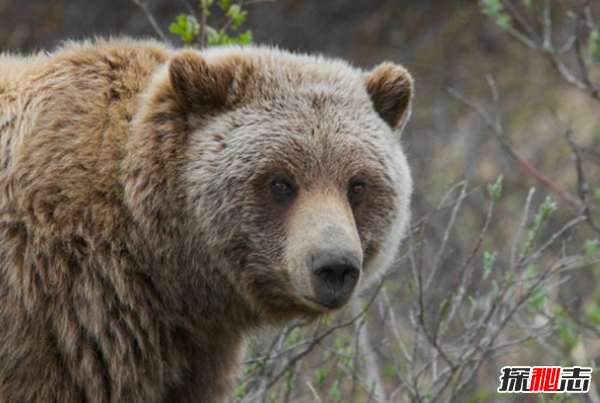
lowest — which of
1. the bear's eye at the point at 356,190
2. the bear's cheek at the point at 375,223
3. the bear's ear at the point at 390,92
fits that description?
the bear's cheek at the point at 375,223

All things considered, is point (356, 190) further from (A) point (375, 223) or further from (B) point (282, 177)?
(B) point (282, 177)

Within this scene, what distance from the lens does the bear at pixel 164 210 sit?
4.86 m

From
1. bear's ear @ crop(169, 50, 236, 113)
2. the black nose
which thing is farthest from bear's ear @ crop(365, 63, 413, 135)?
the black nose

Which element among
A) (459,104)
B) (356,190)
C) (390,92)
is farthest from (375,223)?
(459,104)

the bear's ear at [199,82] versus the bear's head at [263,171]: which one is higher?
the bear's ear at [199,82]

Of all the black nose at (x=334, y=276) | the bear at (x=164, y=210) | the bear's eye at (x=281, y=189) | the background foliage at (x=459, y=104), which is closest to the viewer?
the black nose at (x=334, y=276)

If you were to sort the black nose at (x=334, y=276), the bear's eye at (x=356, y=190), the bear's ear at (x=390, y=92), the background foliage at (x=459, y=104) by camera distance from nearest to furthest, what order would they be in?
the black nose at (x=334, y=276) < the bear's eye at (x=356, y=190) < the bear's ear at (x=390, y=92) < the background foliage at (x=459, y=104)

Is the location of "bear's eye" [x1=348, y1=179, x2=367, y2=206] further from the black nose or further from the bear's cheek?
the black nose

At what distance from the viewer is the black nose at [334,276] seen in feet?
15.3

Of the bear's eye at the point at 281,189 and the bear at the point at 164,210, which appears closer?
the bear at the point at 164,210

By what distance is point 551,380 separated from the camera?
6.55 m

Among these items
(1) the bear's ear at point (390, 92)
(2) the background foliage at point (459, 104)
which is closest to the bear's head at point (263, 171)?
(1) the bear's ear at point (390, 92)

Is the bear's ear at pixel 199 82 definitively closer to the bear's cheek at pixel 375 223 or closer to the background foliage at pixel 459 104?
the bear's cheek at pixel 375 223

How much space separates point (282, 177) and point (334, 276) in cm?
53
